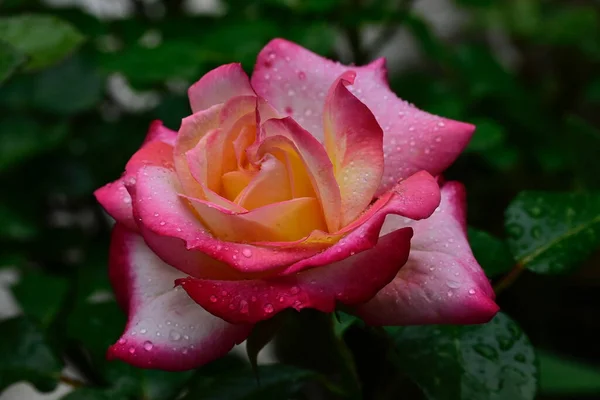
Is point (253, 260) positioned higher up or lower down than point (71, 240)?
higher up

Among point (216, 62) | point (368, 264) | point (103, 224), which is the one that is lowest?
point (103, 224)

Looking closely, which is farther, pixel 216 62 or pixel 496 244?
pixel 216 62

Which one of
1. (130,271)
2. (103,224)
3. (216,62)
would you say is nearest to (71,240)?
(103,224)

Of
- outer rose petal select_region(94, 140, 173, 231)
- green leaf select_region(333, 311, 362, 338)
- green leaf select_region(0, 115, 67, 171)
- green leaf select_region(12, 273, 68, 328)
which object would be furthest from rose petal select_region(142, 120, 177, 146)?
green leaf select_region(0, 115, 67, 171)

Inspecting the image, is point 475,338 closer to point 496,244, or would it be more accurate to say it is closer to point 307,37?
point 496,244

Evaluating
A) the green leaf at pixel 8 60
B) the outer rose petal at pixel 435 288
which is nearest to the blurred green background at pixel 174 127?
the green leaf at pixel 8 60

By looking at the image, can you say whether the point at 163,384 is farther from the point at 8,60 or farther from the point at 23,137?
the point at 23,137

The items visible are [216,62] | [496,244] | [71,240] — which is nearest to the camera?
[496,244]

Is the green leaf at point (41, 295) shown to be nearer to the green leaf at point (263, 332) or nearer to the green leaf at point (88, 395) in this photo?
the green leaf at point (88, 395)

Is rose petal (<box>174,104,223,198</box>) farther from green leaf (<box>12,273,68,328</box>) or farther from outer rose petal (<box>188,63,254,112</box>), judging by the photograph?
→ green leaf (<box>12,273,68,328</box>)
